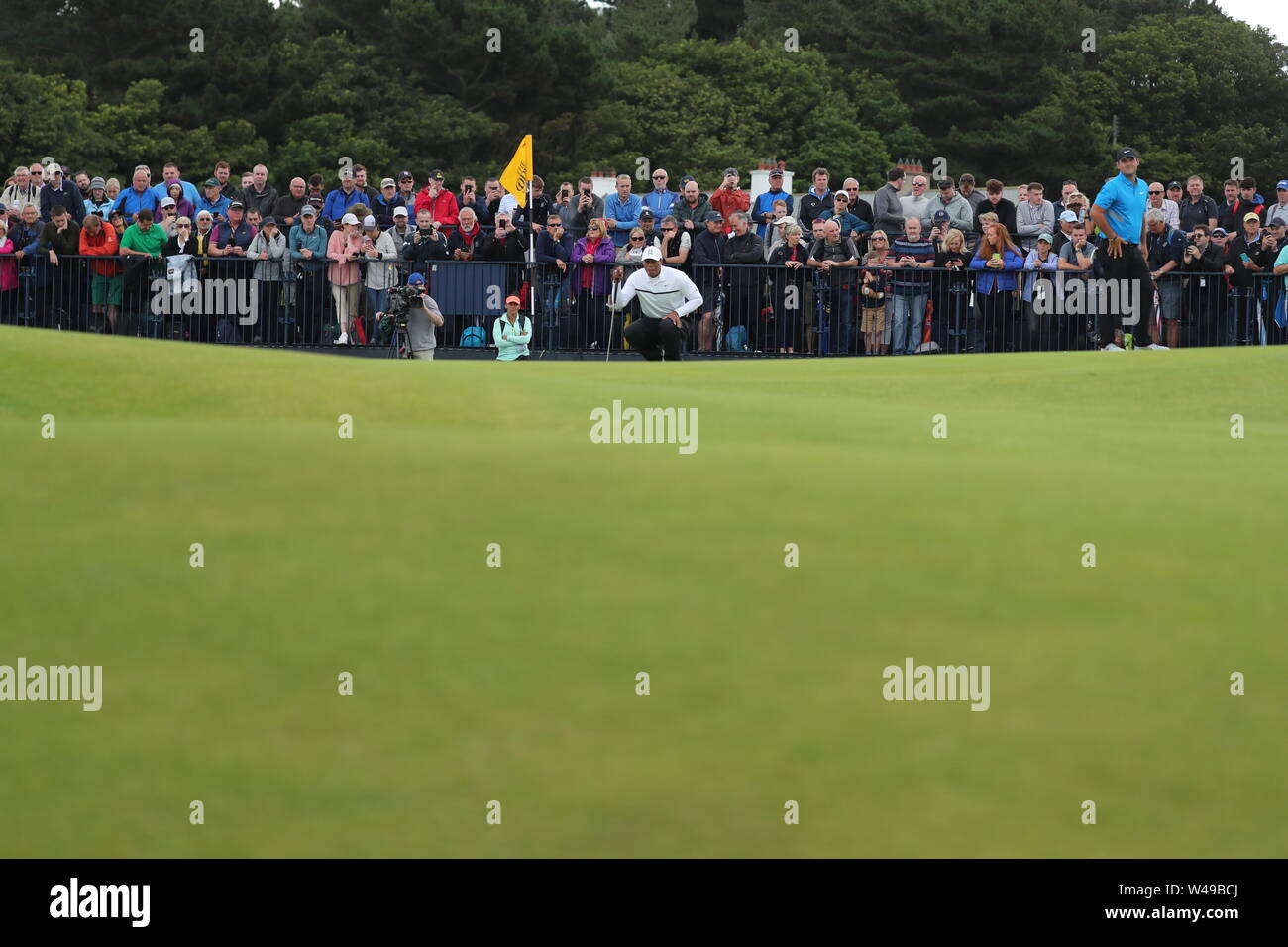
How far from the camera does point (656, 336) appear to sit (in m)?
24.3

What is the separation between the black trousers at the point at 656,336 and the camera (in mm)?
24250

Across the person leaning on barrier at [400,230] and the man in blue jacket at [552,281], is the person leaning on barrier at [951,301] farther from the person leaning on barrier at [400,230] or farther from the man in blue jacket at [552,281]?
the person leaning on barrier at [400,230]

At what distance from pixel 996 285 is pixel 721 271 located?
150 inches

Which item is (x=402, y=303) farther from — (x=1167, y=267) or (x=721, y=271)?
(x=1167, y=267)

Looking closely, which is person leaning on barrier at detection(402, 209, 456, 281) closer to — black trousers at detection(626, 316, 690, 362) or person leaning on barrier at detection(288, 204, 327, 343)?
person leaning on barrier at detection(288, 204, 327, 343)

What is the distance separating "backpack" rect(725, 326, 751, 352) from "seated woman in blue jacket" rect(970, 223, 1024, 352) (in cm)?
324

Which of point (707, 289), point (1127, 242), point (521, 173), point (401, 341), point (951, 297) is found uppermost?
point (521, 173)

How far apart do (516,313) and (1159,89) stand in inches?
3023

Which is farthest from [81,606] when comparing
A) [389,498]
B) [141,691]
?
[389,498]

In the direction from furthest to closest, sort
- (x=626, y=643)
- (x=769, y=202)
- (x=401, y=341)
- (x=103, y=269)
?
1. (x=769, y=202)
2. (x=103, y=269)
3. (x=401, y=341)
4. (x=626, y=643)

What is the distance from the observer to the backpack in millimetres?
26000

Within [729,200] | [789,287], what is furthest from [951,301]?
[729,200]

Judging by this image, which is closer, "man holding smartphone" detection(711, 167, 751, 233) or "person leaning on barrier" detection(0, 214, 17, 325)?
"person leaning on barrier" detection(0, 214, 17, 325)

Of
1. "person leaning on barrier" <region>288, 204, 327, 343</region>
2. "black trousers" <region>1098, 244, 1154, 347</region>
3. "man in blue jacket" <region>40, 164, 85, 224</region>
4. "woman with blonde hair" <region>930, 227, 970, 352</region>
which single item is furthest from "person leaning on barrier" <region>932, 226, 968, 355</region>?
"man in blue jacket" <region>40, 164, 85, 224</region>
